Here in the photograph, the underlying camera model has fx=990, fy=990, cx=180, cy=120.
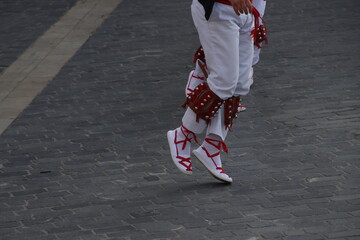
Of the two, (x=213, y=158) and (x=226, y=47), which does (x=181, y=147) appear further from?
(x=226, y=47)

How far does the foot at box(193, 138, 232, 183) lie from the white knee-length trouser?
0.37 metres

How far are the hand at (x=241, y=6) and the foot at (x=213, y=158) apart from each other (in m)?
0.97

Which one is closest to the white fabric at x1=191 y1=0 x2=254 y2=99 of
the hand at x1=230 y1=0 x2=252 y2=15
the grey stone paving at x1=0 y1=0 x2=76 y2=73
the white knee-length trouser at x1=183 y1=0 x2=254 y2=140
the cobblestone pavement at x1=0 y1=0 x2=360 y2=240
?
the white knee-length trouser at x1=183 y1=0 x2=254 y2=140

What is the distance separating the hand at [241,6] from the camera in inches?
227

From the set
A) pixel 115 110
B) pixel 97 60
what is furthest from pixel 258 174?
pixel 97 60

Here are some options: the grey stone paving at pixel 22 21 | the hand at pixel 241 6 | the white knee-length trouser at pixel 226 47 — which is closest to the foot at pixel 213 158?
the white knee-length trouser at pixel 226 47

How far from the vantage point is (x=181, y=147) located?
6422 mm

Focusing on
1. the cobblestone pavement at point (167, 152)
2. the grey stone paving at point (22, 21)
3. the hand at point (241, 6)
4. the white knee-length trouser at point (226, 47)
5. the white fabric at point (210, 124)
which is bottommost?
the grey stone paving at point (22, 21)

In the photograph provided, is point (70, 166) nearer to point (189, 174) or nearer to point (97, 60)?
point (189, 174)

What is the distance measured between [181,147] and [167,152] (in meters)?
0.65

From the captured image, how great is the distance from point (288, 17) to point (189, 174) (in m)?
5.61

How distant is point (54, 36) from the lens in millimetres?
11430

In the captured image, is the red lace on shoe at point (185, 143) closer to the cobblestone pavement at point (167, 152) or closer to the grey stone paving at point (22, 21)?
the cobblestone pavement at point (167, 152)

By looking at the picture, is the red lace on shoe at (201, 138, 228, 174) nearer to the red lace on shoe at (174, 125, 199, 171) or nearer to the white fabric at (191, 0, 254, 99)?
the red lace on shoe at (174, 125, 199, 171)
